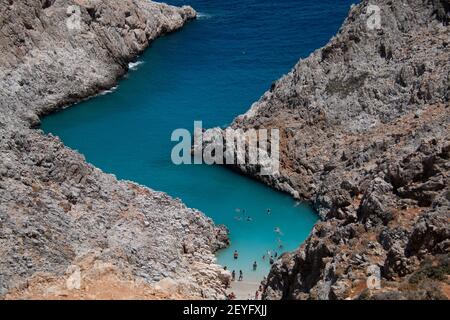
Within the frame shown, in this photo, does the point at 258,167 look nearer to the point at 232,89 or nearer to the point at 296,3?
the point at 232,89

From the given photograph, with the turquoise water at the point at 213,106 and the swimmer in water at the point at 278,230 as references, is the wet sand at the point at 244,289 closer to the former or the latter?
the turquoise water at the point at 213,106

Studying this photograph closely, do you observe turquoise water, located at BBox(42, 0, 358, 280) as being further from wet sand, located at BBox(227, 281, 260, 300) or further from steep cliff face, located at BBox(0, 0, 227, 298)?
steep cliff face, located at BBox(0, 0, 227, 298)

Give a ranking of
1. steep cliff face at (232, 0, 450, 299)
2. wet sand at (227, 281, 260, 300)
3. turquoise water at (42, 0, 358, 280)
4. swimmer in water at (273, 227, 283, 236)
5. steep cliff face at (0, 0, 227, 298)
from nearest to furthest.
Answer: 1. steep cliff face at (232, 0, 450, 299)
2. steep cliff face at (0, 0, 227, 298)
3. wet sand at (227, 281, 260, 300)
4. swimmer in water at (273, 227, 283, 236)
5. turquoise water at (42, 0, 358, 280)

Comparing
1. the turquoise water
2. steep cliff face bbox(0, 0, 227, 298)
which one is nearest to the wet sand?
the turquoise water

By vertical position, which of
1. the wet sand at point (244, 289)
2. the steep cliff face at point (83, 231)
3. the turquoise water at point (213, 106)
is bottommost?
the wet sand at point (244, 289)

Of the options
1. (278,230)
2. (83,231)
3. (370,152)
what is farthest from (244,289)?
(370,152)

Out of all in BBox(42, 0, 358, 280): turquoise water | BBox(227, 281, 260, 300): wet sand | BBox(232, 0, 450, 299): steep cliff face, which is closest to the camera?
BBox(232, 0, 450, 299): steep cliff face

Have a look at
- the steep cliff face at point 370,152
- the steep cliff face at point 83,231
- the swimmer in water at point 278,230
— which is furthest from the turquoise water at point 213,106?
the steep cliff face at point 83,231

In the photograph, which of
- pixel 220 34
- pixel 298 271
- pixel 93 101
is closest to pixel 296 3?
pixel 220 34
